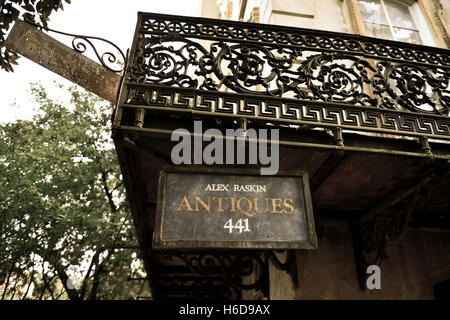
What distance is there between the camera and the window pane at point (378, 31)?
671cm

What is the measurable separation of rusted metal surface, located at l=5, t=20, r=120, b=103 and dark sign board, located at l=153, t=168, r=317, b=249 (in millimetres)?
1298

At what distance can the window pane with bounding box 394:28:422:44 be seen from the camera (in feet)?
22.6

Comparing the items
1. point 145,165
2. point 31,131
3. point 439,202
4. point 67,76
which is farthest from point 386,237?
point 31,131

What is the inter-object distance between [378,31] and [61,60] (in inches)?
237

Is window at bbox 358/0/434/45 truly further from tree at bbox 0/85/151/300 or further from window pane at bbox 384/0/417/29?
tree at bbox 0/85/151/300

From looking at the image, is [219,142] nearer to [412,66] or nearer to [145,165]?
[145,165]

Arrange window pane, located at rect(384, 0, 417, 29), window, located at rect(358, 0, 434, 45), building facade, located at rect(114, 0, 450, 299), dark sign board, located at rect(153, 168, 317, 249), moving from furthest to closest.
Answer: window pane, located at rect(384, 0, 417, 29) < window, located at rect(358, 0, 434, 45) < building facade, located at rect(114, 0, 450, 299) < dark sign board, located at rect(153, 168, 317, 249)

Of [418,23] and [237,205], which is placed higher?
[418,23]

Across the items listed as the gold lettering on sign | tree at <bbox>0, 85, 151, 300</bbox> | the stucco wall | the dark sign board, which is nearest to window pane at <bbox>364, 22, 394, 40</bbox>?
the stucco wall

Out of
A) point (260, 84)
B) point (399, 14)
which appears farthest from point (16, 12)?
point (399, 14)

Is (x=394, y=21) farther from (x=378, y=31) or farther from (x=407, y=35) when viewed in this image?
(x=378, y=31)

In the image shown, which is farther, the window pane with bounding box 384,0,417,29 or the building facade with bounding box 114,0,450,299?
the window pane with bounding box 384,0,417,29

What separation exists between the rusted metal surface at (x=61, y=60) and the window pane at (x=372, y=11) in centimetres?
564

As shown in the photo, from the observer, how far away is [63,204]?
1060 cm
